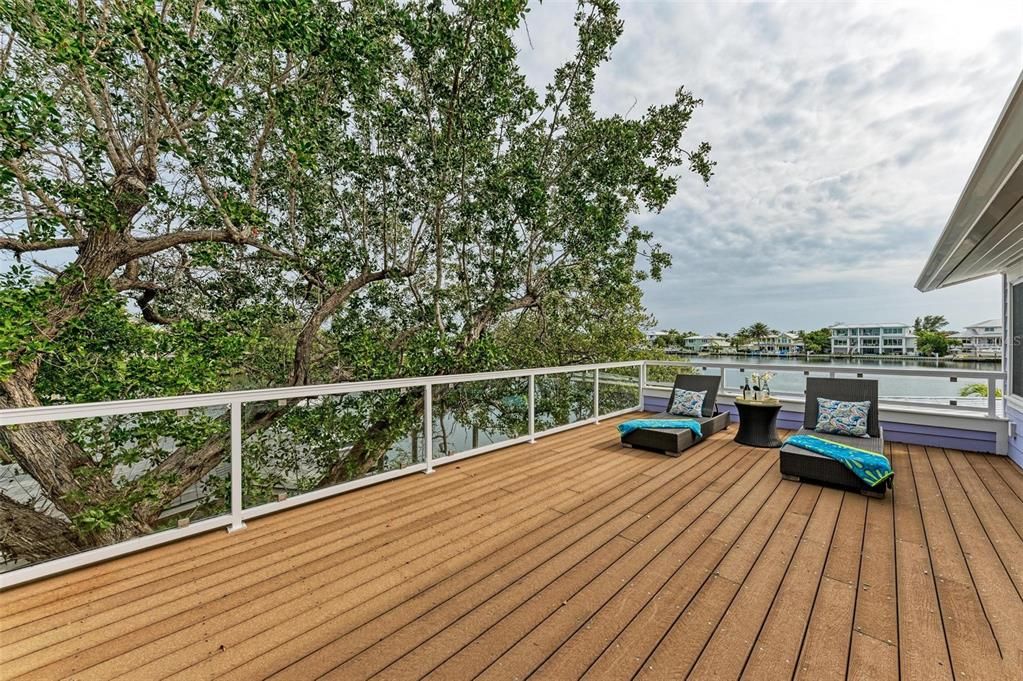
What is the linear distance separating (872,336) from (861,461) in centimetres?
1677

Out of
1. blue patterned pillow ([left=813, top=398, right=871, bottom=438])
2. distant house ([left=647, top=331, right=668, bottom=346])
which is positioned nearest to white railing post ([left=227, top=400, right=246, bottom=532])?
blue patterned pillow ([left=813, top=398, right=871, bottom=438])

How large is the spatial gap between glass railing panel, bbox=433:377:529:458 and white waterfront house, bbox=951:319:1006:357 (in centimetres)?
724

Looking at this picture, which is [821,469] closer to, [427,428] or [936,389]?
[936,389]

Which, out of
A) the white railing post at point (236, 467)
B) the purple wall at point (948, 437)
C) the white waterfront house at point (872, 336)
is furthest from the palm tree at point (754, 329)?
the white railing post at point (236, 467)

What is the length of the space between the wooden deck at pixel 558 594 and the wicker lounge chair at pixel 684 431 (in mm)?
1214

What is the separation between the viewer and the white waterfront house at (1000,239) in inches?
93.4

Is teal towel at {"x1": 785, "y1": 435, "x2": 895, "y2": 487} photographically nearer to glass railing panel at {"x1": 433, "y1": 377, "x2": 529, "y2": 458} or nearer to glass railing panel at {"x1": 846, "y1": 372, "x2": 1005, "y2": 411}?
glass railing panel at {"x1": 846, "y1": 372, "x2": 1005, "y2": 411}

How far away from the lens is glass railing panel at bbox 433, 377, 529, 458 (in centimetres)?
445

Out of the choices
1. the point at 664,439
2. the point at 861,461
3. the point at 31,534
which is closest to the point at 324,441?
the point at 31,534

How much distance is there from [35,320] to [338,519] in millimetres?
3864

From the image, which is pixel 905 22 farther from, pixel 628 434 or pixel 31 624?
pixel 31 624

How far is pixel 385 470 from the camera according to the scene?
12.4 ft

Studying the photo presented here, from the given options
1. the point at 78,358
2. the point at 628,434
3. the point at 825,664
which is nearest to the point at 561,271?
the point at 628,434

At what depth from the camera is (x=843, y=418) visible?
460 cm
